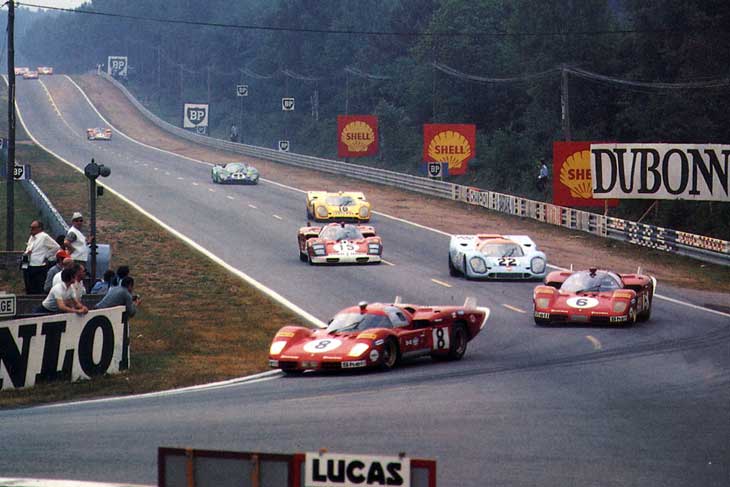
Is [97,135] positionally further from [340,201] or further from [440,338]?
[440,338]

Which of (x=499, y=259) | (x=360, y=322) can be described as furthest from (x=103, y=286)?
(x=499, y=259)

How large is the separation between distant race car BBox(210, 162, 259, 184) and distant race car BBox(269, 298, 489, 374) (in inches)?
1801

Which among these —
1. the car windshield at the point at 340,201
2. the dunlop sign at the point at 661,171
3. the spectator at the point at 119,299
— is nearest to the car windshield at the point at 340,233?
the car windshield at the point at 340,201

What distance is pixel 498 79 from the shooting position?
10206 cm

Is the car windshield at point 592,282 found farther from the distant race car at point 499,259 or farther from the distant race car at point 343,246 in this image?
the distant race car at point 343,246

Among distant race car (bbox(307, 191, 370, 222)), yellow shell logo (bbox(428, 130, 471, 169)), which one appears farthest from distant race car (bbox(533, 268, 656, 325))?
yellow shell logo (bbox(428, 130, 471, 169))

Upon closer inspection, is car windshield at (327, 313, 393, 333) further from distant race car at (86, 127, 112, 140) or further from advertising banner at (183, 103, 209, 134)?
advertising banner at (183, 103, 209, 134)

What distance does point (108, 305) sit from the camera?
72.1ft

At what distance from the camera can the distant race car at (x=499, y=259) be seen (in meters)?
36.3

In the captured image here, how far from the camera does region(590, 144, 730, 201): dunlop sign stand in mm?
45875

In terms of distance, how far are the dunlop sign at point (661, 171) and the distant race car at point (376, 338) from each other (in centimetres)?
2442

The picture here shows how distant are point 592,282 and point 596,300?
0.77 m

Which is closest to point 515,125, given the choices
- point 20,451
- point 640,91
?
point 640,91

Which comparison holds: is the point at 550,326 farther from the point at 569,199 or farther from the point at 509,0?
the point at 509,0
